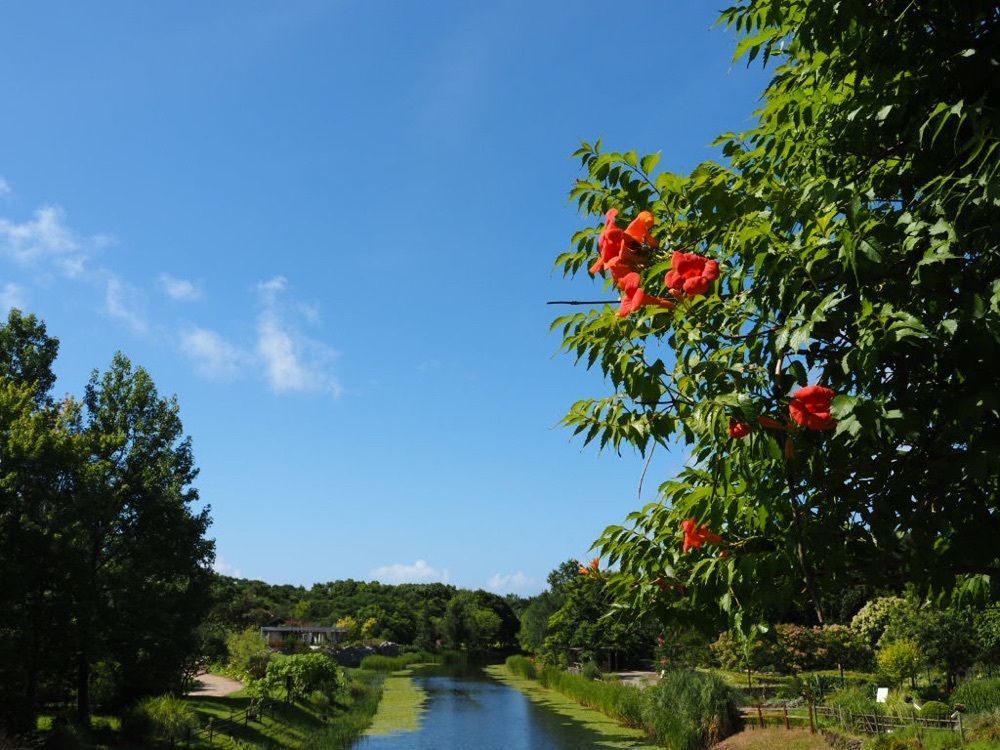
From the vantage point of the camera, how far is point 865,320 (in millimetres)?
2438

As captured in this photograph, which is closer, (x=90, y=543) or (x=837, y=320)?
(x=837, y=320)

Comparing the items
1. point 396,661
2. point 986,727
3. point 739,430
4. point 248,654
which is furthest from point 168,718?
point 396,661

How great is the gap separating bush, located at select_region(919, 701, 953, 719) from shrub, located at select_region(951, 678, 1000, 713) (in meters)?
0.58

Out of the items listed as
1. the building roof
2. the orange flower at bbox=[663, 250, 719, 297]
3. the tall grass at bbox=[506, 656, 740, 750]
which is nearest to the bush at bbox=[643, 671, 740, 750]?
the tall grass at bbox=[506, 656, 740, 750]

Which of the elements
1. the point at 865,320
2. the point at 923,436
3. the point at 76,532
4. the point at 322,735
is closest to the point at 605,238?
the point at 865,320

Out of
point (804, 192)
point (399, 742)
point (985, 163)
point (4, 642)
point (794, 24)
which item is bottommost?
point (399, 742)

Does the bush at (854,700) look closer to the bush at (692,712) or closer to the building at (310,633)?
the bush at (692,712)

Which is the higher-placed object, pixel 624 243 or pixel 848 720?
pixel 624 243

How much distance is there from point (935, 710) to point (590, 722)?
43.9 ft

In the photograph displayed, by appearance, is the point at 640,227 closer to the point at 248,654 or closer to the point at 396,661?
the point at 248,654

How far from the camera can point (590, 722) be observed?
2789 centimetres

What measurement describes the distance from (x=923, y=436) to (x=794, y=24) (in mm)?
1979

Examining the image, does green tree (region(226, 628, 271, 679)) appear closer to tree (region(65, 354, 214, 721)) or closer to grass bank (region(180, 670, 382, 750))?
grass bank (region(180, 670, 382, 750))

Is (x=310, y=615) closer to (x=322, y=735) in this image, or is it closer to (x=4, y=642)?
(x=322, y=735)
